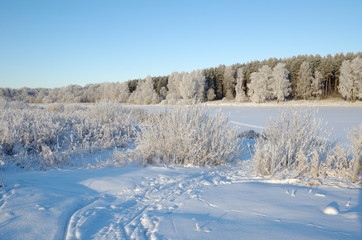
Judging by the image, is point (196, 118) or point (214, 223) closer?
point (214, 223)

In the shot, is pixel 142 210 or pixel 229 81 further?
pixel 229 81

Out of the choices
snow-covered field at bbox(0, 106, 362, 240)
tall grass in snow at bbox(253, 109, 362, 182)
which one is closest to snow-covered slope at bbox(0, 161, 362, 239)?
snow-covered field at bbox(0, 106, 362, 240)

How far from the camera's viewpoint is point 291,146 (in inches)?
181

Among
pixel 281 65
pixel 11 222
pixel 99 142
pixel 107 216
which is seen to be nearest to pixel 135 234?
pixel 107 216

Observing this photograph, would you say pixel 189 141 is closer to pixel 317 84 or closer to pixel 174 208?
pixel 174 208

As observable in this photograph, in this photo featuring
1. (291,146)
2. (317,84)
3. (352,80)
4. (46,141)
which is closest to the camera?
(291,146)

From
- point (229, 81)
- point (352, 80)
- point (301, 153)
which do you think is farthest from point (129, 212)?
point (229, 81)

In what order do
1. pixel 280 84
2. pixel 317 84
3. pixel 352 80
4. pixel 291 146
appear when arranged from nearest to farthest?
pixel 291 146 < pixel 352 80 < pixel 280 84 < pixel 317 84

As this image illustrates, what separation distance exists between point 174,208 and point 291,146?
308 centimetres

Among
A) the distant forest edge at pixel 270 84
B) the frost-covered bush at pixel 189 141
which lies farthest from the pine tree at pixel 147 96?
the frost-covered bush at pixel 189 141

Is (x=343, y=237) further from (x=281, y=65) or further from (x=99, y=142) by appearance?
(x=281, y=65)

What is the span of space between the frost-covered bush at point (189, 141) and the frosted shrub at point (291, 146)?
2.89 ft

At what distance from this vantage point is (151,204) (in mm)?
2705

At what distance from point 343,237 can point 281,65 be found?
148 ft
